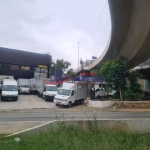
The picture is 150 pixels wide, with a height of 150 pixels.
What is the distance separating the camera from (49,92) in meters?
30.7

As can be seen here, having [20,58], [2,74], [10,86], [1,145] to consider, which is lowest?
[1,145]

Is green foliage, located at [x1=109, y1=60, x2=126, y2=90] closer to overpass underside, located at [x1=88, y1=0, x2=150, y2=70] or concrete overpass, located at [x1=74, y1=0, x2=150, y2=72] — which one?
overpass underside, located at [x1=88, y1=0, x2=150, y2=70]

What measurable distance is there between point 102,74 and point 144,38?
13.2 meters

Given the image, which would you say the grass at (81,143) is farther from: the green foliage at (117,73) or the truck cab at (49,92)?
the truck cab at (49,92)

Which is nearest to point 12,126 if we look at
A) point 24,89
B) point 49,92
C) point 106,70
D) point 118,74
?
point 49,92

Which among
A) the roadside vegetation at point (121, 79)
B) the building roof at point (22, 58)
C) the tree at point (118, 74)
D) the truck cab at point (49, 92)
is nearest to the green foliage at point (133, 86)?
the roadside vegetation at point (121, 79)

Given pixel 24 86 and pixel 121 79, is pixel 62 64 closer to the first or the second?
pixel 24 86

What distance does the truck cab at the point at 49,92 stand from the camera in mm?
30438

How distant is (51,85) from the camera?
104ft

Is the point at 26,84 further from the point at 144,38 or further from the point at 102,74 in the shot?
the point at 144,38

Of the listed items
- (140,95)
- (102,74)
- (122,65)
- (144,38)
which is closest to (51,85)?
(102,74)

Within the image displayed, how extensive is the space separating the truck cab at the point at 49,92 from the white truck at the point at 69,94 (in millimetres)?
3428

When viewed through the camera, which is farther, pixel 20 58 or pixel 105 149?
pixel 20 58

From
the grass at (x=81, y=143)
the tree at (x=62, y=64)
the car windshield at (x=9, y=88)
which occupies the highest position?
the tree at (x=62, y=64)
